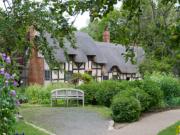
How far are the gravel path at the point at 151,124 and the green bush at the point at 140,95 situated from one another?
0.60m

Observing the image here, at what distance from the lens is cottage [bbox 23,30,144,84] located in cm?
3250

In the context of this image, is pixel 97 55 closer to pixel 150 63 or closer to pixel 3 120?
pixel 150 63

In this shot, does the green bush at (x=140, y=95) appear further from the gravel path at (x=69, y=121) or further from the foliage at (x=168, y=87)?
the foliage at (x=168, y=87)

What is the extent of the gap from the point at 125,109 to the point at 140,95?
2.16 meters

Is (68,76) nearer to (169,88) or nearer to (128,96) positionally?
(169,88)

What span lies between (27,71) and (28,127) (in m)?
19.6

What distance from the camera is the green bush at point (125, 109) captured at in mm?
16750

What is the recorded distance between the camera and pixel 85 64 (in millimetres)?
37094

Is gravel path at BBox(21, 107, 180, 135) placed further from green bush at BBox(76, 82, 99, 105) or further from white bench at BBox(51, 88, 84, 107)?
white bench at BBox(51, 88, 84, 107)

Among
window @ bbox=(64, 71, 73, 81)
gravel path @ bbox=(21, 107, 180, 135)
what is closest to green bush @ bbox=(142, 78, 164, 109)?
gravel path @ bbox=(21, 107, 180, 135)

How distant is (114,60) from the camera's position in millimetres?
42000

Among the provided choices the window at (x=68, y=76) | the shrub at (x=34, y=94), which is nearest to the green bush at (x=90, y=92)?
the shrub at (x=34, y=94)

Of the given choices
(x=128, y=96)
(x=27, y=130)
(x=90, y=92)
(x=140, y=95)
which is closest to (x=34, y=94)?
(x=90, y=92)

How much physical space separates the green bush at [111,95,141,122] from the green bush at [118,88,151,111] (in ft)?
3.13
